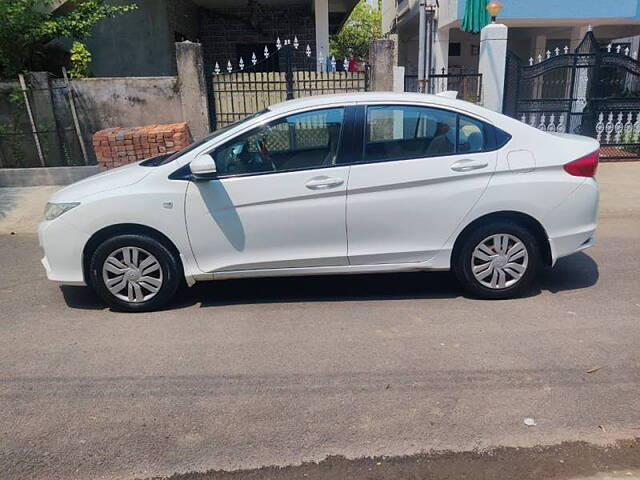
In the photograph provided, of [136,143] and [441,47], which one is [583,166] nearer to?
[136,143]

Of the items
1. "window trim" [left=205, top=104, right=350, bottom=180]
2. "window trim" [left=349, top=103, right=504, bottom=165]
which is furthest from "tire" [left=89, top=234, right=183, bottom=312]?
"window trim" [left=349, top=103, right=504, bottom=165]

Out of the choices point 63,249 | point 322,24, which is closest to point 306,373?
point 63,249

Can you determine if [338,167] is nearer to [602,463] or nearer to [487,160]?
[487,160]

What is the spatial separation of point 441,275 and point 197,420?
9.99 ft

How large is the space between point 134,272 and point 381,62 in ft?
22.2

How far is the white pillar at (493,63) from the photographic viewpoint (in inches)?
399

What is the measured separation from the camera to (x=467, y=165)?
4523 millimetres

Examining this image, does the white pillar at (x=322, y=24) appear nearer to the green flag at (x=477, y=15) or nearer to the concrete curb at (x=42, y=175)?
the green flag at (x=477, y=15)

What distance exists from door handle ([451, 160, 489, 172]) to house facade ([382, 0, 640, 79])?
9467 mm

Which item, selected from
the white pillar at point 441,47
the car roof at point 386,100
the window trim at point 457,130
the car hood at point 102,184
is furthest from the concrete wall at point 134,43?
the window trim at point 457,130

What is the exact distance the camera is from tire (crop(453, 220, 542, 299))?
4602 mm

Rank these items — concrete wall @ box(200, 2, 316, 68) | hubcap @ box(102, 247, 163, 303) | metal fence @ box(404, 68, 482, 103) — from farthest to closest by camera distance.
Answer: concrete wall @ box(200, 2, 316, 68) < metal fence @ box(404, 68, 482, 103) < hubcap @ box(102, 247, 163, 303)

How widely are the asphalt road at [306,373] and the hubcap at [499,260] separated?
0.72 feet

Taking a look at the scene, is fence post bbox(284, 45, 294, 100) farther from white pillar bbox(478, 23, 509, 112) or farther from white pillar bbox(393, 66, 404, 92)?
white pillar bbox(478, 23, 509, 112)
